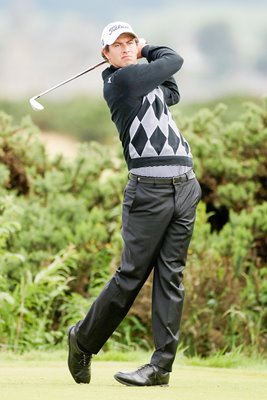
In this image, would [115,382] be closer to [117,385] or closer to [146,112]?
[117,385]

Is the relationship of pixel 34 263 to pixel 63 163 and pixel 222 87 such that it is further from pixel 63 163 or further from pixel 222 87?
pixel 222 87

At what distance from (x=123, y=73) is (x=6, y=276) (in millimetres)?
4510

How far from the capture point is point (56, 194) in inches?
422

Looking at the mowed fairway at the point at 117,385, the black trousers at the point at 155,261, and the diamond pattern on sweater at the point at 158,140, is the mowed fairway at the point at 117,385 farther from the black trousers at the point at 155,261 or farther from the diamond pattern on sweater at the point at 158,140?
the diamond pattern on sweater at the point at 158,140

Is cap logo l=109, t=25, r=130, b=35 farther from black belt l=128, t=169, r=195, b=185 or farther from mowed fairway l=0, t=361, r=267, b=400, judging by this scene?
mowed fairway l=0, t=361, r=267, b=400

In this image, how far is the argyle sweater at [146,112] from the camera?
5.41 m

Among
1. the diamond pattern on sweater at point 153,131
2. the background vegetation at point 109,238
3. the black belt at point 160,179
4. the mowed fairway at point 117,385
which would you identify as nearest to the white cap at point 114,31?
the diamond pattern on sweater at point 153,131

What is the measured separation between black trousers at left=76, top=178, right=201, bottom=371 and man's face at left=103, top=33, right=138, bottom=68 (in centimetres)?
67

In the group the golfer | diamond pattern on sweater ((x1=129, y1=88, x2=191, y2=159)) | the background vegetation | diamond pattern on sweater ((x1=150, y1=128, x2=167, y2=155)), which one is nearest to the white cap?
the golfer

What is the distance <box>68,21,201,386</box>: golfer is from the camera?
5.44m

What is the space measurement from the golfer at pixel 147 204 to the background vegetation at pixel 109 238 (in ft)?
10.3

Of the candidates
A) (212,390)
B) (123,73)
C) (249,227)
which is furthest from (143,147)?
(249,227)

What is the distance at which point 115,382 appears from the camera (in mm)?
5719

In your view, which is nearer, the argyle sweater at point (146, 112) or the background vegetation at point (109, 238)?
the argyle sweater at point (146, 112)
